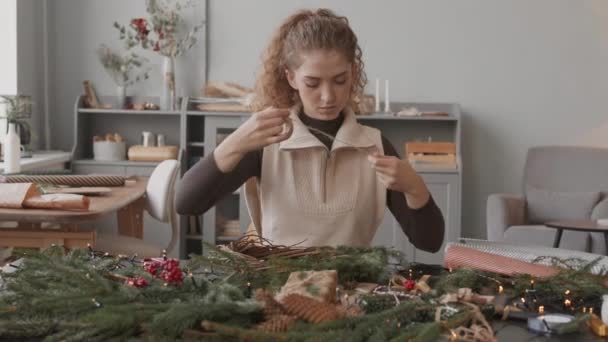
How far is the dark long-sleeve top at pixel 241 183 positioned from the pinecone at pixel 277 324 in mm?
894

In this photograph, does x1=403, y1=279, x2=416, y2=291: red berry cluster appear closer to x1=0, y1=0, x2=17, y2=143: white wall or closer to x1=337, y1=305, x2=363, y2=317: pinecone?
x1=337, y1=305, x2=363, y2=317: pinecone

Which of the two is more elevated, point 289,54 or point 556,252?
point 289,54

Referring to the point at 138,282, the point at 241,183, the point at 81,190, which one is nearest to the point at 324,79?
the point at 241,183

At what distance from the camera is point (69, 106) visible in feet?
20.2

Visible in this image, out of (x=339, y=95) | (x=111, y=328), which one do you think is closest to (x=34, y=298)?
(x=111, y=328)

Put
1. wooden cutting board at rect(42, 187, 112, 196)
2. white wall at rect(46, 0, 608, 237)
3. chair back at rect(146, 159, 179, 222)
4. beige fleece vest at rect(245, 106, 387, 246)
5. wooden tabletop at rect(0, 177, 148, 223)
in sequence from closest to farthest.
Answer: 1. beige fleece vest at rect(245, 106, 387, 246)
2. wooden tabletop at rect(0, 177, 148, 223)
3. wooden cutting board at rect(42, 187, 112, 196)
4. chair back at rect(146, 159, 179, 222)
5. white wall at rect(46, 0, 608, 237)

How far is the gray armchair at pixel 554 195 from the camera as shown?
5.34m

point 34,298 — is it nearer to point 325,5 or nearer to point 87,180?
point 87,180

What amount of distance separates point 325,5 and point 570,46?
1.65 meters

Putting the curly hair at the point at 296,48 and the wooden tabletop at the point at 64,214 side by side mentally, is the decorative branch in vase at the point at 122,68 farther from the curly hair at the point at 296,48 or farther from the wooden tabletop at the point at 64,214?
the curly hair at the point at 296,48

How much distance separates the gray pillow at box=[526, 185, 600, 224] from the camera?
5523mm

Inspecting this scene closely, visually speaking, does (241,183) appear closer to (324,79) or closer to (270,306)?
(324,79)

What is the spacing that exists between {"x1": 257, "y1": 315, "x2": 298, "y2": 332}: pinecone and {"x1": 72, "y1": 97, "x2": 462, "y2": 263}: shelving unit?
13.7ft

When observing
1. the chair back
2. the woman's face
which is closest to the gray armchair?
the chair back
